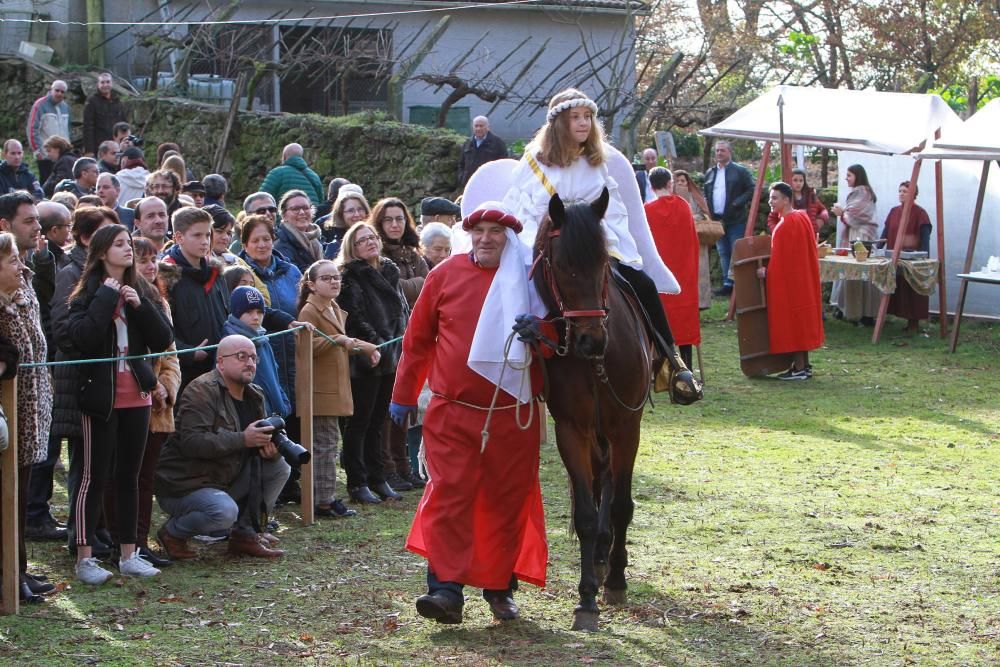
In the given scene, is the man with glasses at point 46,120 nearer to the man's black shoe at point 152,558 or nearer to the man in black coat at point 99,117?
the man in black coat at point 99,117

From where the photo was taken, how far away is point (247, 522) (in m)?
7.38

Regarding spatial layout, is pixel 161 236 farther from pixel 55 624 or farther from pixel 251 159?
pixel 251 159

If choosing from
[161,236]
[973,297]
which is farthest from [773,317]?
[161,236]

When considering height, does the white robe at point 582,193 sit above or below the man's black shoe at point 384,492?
above

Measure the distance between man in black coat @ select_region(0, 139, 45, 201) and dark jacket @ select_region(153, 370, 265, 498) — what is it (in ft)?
25.7

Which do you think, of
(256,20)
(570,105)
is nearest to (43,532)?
(570,105)

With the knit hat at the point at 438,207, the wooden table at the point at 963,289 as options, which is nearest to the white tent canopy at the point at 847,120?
the wooden table at the point at 963,289

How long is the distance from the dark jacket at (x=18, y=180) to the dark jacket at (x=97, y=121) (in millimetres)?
5052

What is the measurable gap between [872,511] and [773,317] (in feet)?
20.0

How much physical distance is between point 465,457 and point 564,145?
75.4 inches

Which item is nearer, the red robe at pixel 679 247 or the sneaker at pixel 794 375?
the red robe at pixel 679 247

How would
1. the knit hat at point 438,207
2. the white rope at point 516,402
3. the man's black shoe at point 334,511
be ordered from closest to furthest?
the white rope at point 516,402 < the man's black shoe at point 334,511 < the knit hat at point 438,207

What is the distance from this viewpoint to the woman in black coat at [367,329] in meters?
8.77

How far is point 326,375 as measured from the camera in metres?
8.49
